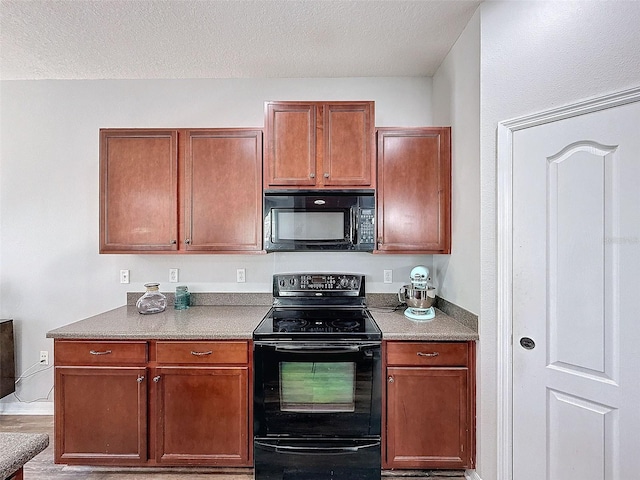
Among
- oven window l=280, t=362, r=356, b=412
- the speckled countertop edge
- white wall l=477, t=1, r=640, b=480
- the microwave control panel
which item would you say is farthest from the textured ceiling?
oven window l=280, t=362, r=356, b=412

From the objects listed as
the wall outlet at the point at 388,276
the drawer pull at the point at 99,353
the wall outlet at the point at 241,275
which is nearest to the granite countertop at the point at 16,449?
the drawer pull at the point at 99,353

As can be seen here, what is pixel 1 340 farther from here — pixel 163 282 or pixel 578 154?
pixel 578 154

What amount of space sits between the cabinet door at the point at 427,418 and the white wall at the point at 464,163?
0.48 metres

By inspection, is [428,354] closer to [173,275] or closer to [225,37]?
[173,275]

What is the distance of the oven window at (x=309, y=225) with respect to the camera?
2.36 m

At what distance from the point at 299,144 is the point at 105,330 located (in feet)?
5.55

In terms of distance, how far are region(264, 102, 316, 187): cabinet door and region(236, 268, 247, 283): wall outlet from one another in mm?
818

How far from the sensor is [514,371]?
178 centimetres

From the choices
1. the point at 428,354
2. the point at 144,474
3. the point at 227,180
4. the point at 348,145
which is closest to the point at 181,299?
the point at 227,180

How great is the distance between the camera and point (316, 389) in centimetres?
203

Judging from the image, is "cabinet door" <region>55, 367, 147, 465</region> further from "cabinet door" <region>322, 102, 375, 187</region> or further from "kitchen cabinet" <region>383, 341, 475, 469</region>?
"cabinet door" <region>322, 102, 375, 187</region>

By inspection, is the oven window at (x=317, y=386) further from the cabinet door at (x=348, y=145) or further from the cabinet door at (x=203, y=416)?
the cabinet door at (x=348, y=145)

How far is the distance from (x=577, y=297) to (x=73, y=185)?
3530 mm

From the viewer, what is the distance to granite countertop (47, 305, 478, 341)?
6.67 ft
